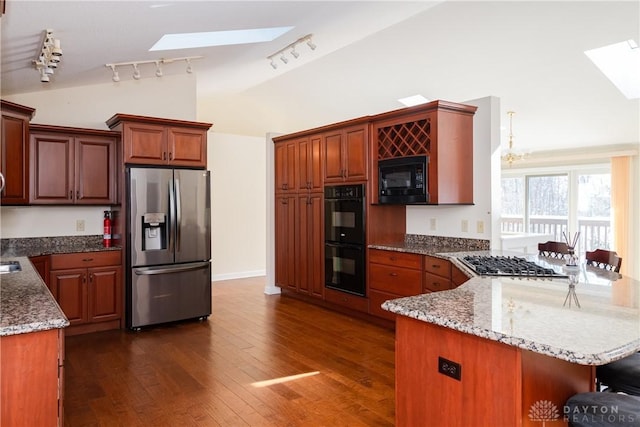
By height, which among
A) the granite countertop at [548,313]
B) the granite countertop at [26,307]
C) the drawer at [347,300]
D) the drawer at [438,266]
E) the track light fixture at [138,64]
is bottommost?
the drawer at [347,300]

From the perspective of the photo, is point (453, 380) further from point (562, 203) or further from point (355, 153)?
point (562, 203)

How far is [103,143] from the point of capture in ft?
14.7

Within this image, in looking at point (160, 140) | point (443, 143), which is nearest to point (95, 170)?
point (160, 140)

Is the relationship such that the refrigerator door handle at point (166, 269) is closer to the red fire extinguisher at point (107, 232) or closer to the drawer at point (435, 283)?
the red fire extinguisher at point (107, 232)

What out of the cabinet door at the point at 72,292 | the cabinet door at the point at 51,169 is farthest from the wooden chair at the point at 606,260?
the cabinet door at the point at 51,169

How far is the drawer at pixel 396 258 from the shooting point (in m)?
4.02

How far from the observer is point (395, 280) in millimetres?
4230

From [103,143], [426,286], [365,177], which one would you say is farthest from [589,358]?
[103,143]

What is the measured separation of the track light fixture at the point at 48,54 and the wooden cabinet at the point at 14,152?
0.52m

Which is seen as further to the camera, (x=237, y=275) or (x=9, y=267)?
(x=237, y=275)

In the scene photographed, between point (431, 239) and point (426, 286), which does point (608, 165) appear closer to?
point (431, 239)

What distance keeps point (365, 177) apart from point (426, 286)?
4.45 feet

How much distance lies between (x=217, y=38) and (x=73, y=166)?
200cm

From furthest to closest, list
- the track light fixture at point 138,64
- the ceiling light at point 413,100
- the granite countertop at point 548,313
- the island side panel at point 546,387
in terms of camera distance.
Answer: the ceiling light at point 413,100 → the track light fixture at point 138,64 → the island side panel at point 546,387 → the granite countertop at point 548,313
